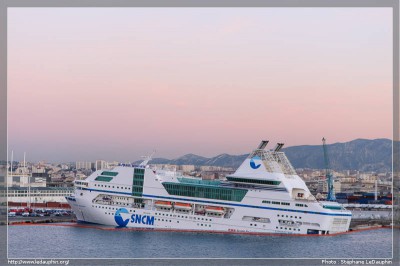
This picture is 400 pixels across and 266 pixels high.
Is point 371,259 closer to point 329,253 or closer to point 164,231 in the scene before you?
point 329,253

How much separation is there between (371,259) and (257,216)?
26.7 feet

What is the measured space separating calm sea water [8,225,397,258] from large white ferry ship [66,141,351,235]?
84cm

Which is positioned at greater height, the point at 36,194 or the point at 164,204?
the point at 164,204

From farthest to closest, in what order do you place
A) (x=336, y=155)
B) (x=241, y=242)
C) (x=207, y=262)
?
(x=336, y=155) → (x=241, y=242) → (x=207, y=262)

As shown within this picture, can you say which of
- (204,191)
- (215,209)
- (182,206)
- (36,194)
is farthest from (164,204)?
(36,194)

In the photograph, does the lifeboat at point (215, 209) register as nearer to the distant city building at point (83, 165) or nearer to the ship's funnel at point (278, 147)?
the ship's funnel at point (278, 147)

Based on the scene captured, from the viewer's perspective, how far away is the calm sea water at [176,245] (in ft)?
101

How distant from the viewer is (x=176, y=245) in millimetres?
32750

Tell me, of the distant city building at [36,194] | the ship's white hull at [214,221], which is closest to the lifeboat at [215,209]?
the ship's white hull at [214,221]

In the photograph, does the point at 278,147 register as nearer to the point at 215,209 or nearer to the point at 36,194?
the point at 215,209

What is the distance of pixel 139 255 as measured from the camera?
30.2 m

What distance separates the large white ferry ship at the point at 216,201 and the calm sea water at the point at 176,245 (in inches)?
33.2

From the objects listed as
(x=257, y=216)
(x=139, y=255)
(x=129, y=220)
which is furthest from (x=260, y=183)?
(x=139, y=255)

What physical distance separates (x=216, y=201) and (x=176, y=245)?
510 cm
